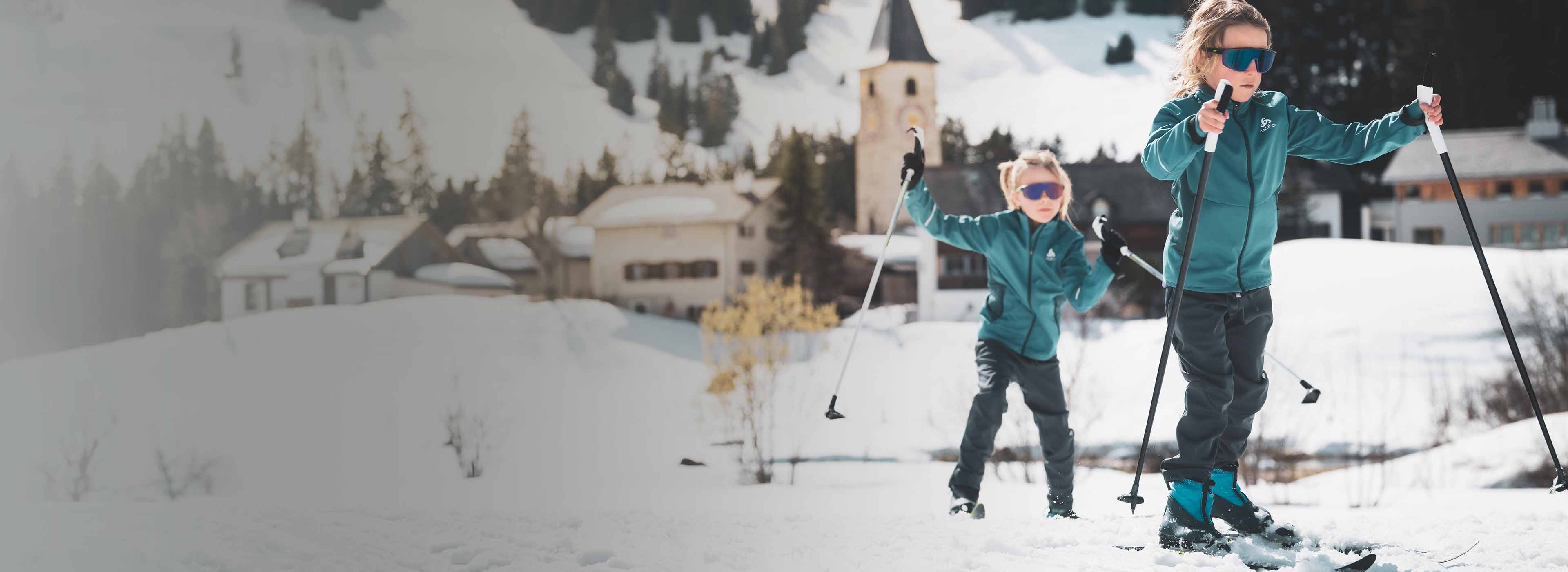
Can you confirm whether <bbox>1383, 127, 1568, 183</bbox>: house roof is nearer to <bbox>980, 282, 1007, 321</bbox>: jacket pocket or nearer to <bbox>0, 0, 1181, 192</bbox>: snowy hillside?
<bbox>0, 0, 1181, 192</bbox>: snowy hillside

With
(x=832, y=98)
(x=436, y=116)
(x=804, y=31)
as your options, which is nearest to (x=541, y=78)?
(x=436, y=116)

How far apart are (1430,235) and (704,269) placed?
12.6 m

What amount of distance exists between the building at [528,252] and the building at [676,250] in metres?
0.22

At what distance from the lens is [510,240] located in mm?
18844

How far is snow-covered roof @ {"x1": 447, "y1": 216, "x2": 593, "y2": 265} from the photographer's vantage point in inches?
674

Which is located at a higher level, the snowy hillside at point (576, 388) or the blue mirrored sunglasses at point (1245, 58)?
the blue mirrored sunglasses at point (1245, 58)

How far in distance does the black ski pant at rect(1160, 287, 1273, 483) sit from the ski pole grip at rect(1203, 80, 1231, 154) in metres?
0.31

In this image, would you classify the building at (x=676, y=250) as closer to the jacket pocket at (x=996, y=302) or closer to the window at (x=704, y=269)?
the window at (x=704, y=269)

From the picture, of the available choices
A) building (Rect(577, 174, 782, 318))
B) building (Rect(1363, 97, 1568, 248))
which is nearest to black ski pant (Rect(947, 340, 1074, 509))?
building (Rect(1363, 97, 1568, 248))

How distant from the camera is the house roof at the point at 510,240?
17.1 m

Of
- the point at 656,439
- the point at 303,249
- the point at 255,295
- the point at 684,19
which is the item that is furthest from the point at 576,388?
the point at 684,19

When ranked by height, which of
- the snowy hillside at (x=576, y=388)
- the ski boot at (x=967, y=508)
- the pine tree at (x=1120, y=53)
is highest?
the pine tree at (x=1120, y=53)

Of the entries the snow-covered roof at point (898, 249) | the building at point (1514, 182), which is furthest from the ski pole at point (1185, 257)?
the snow-covered roof at point (898, 249)

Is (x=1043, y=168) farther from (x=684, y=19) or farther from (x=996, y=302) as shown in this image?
(x=684, y=19)
